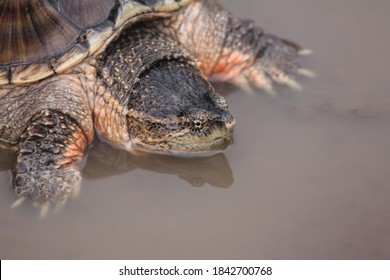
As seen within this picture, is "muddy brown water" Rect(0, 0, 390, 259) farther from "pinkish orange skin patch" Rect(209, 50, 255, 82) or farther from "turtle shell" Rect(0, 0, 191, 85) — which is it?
"turtle shell" Rect(0, 0, 191, 85)

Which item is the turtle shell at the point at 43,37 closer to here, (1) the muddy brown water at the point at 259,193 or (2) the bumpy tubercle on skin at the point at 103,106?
(2) the bumpy tubercle on skin at the point at 103,106

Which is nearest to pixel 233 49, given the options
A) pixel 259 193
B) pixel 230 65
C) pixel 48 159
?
pixel 230 65

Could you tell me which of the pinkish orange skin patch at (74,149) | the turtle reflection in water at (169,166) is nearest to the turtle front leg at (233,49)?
the turtle reflection in water at (169,166)

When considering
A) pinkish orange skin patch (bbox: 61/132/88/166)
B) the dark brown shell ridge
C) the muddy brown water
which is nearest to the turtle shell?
the dark brown shell ridge

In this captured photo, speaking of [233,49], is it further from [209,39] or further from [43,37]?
[43,37]

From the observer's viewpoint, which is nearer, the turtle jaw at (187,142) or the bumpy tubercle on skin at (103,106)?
the turtle jaw at (187,142)

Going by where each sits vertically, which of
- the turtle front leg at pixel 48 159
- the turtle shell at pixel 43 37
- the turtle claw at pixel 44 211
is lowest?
the turtle claw at pixel 44 211

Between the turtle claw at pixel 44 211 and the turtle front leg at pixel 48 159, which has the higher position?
the turtle front leg at pixel 48 159
